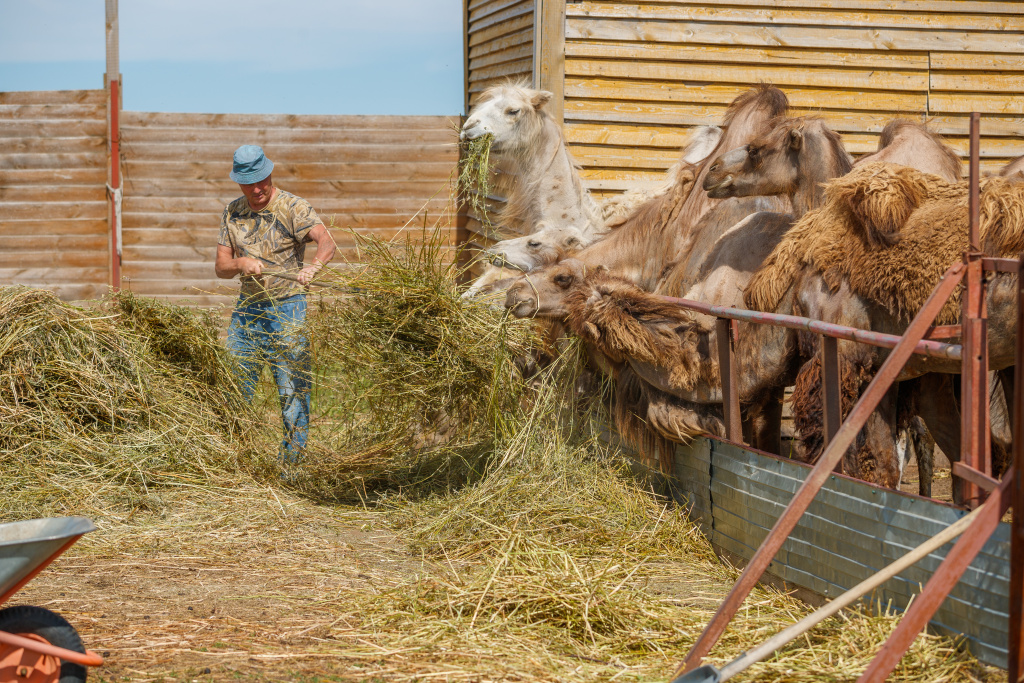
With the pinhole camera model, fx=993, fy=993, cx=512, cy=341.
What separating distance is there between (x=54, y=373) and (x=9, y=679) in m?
3.31

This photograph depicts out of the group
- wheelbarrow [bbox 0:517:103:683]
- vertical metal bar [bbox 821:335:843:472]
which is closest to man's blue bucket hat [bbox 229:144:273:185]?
wheelbarrow [bbox 0:517:103:683]

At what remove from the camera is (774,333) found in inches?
179

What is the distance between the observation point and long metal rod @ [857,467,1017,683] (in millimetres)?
2395

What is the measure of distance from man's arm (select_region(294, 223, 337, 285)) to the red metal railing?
2972 millimetres

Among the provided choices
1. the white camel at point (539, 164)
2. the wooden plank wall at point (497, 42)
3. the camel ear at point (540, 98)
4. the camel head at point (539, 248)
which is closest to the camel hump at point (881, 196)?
the camel head at point (539, 248)

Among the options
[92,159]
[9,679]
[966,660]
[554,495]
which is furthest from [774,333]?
[92,159]

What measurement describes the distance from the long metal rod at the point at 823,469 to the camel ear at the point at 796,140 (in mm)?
2746

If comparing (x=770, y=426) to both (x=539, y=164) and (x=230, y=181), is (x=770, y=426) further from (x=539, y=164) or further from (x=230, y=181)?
(x=230, y=181)

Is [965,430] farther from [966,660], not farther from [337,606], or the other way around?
[337,606]

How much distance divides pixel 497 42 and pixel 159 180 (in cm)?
383

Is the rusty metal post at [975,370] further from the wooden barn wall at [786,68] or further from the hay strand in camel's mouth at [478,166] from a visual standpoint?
the wooden barn wall at [786,68]

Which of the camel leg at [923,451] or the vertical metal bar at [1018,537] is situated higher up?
the vertical metal bar at [1018,537]

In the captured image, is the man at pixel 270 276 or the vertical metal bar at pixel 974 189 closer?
the vertical metal bar at pixel 974 189

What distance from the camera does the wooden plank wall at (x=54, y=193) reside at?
10289mm
